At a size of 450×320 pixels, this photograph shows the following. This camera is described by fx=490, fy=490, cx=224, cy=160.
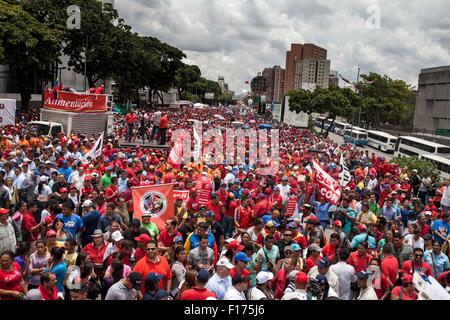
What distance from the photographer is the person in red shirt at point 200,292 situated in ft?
17.3

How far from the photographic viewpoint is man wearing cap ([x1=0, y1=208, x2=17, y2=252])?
710 cm

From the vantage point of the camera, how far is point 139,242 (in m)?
6.84

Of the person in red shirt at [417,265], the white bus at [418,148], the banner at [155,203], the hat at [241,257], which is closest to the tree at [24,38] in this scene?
the banner at [155,203]

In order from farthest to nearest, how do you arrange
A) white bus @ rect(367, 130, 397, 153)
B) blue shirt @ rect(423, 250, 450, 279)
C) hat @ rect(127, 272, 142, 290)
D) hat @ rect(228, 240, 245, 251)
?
white bus @ rect(367, 130, 397, 153), blue shirt @ rect(423, 250, 450, 279), hat @ rect(228, 240, 245, 251), hat @ rect(127, 272, 142, 290)

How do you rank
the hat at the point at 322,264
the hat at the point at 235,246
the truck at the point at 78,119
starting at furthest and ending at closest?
the truck at the point at 78,119 → the hat at the point at 235,246 → the hat at the point at 322,264

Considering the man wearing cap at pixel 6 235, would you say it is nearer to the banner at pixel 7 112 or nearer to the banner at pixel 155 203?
the banner at pixel 155 203

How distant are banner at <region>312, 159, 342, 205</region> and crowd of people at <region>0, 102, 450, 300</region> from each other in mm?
155

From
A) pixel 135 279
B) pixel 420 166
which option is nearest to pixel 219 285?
pixel 135 279

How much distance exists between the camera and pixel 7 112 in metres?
24.1

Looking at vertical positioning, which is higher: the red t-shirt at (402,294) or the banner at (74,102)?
the banner at (74,102)

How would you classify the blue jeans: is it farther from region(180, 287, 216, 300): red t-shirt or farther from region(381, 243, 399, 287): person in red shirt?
region(180, 287, 216, 300): red t-shirt

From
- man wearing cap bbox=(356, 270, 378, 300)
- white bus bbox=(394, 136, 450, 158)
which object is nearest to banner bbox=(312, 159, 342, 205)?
man wearing cap bbox=(356, 270, 378, 300)

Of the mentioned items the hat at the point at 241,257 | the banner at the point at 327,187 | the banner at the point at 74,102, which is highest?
the banner at the point at 74,102

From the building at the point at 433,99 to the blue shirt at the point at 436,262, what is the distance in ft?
207
